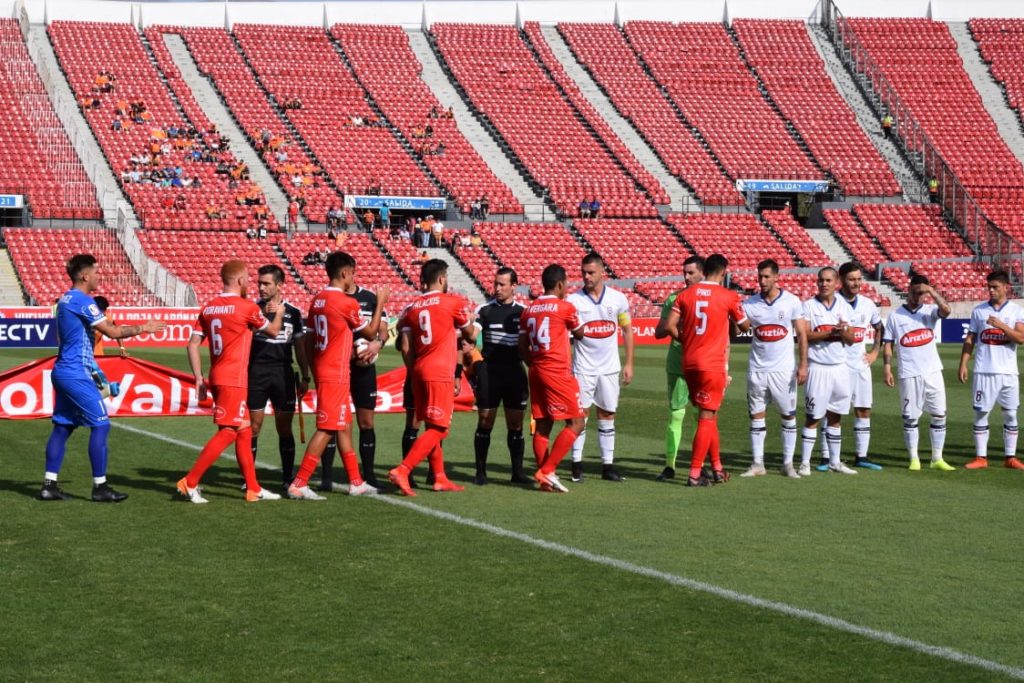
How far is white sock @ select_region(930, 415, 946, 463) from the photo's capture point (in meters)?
14.5

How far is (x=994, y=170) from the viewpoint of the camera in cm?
5825

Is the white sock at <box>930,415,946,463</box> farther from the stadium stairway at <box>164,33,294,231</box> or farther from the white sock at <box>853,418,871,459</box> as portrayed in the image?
the stadium stairway at <box>164,33,294,231</box>

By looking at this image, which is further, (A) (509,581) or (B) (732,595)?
(A) (509,581)

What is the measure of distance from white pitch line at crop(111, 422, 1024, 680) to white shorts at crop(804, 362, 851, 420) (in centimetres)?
475

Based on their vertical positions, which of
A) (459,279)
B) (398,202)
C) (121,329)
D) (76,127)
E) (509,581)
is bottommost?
(509,581)

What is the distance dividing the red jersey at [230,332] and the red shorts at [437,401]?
1.55 meters

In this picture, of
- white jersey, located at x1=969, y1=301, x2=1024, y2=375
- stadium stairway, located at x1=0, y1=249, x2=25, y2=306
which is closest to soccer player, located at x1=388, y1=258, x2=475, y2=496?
white jersey, located at x1=969, y1=301, x2=1024, y2=375

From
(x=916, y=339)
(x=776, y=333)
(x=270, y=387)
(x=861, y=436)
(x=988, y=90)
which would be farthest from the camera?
(x=988, y=90)

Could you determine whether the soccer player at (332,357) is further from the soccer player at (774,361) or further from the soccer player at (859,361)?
the soccer player at (859,361)

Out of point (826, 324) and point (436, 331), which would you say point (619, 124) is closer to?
point (826, 324)

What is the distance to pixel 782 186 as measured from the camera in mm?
56469

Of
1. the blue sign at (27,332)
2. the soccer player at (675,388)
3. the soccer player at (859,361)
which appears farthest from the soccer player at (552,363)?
the blue sign at (27,332)

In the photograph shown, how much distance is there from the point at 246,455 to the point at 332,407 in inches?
35.0

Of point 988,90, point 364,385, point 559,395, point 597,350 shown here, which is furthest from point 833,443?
point 988,90
